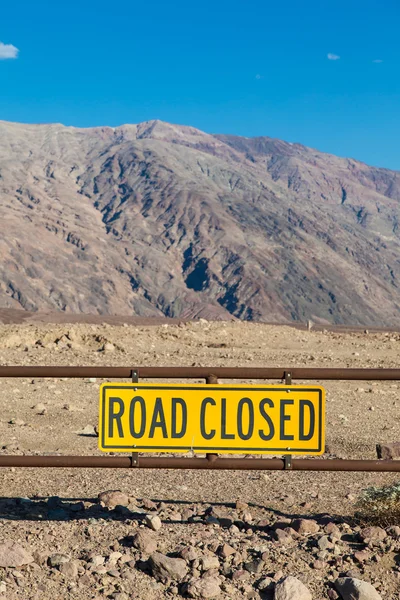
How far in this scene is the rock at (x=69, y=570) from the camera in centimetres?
514

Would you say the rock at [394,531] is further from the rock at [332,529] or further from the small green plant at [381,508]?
the rock at [332,529]

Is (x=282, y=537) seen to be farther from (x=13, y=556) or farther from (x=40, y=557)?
(x=13, y=556)

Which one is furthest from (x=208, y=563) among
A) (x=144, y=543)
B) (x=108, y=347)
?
(x=108, y=347)

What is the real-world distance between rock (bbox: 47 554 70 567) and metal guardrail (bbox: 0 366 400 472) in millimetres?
Result: 796

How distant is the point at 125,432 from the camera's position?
19.4 feet

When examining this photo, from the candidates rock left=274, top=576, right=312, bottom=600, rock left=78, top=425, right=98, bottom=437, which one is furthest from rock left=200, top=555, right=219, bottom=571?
rock left=78, top=425, right=98, bottom=437

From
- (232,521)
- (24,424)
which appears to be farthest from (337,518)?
(24,424)

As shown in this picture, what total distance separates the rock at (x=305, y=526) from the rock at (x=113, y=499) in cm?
157

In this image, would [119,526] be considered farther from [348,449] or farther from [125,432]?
[348,449]

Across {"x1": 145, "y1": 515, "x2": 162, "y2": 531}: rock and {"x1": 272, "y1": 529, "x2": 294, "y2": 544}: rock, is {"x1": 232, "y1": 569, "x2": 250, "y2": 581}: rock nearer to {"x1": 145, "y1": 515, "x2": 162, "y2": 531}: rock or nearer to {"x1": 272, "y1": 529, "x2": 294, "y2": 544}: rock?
{"x1": 272, "y1": 529, "x2": 294, "y2": 544}: rock

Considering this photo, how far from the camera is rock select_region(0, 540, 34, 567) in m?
5.20

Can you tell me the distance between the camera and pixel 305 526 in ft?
19.5

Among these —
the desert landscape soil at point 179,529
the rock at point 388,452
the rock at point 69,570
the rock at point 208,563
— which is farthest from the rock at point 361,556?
the rock at point 388,452

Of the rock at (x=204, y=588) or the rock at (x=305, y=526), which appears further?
the rock at (x=305, y=526)
